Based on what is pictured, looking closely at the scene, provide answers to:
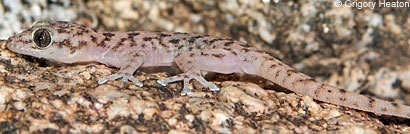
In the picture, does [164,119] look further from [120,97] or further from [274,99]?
[274,99]

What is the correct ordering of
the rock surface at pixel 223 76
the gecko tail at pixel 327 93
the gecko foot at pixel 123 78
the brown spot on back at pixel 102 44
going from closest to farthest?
the rock surface at pixel 223 76 → the gecko tail at pixel 327 93 → the gecko foot at pixel 123 78 → the brown spot on back at pixel 102 44

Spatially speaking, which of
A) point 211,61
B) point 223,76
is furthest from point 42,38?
point 223,76

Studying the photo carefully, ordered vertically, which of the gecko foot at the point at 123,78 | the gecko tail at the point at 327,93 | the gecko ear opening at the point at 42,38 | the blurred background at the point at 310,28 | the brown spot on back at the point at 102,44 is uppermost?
the blurred background at the point at 310,28

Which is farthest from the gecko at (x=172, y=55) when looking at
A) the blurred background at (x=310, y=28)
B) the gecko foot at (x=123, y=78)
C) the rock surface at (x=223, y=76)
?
the blurred background at (x=310, y=28)

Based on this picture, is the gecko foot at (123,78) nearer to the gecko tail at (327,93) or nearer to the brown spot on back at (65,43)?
the brown spot on back at (65,43)

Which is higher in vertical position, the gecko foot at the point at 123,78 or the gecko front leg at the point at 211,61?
the gecko front leg at the point at 211,61

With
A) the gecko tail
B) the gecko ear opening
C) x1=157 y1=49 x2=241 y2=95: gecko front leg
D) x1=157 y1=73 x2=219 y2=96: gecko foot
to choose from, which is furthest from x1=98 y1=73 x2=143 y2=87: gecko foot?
the gecko tail

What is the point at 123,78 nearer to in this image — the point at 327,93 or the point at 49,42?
the point at 49,42

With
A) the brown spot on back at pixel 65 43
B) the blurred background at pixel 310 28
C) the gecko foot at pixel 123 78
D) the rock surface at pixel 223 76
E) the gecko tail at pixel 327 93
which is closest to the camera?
the rock surface at pixel 223 76

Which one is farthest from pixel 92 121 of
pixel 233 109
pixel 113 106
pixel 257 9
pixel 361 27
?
pixel 361 27
